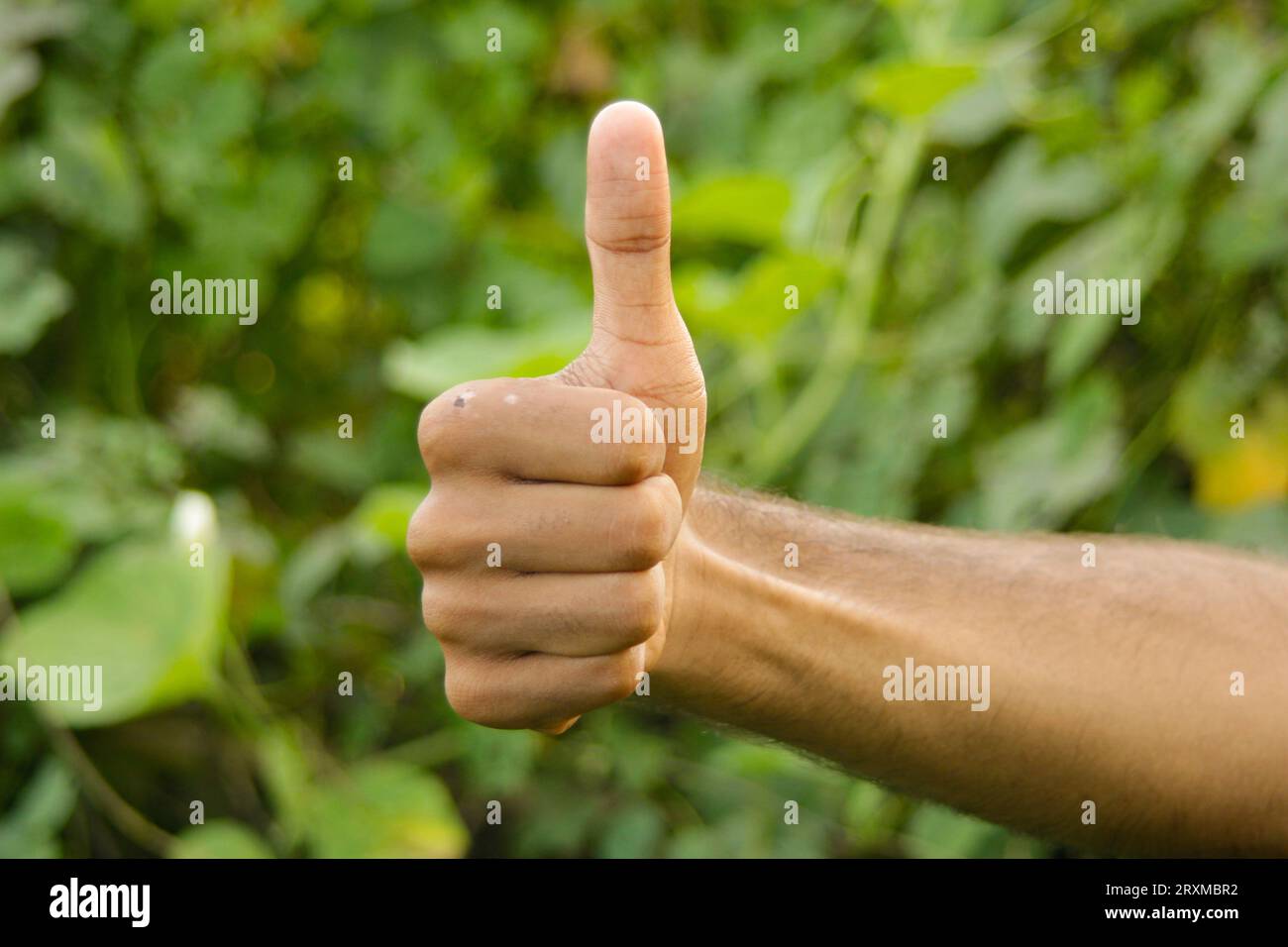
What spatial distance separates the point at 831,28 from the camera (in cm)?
150

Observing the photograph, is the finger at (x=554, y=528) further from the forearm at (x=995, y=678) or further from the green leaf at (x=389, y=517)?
the green leaf at (x=389, y=517)

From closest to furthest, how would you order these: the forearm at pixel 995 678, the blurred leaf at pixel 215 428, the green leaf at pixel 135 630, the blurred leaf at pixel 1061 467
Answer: the forearm at pixel 995 678
the blurred leaf at pixel 1061 467
the green leaf at pixel 135 630
the blurred leaf at pixel 215 428

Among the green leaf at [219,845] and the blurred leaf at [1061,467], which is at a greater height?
the blurred leaf at [1061,467]

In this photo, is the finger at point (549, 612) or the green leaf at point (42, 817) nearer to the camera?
the finger at point (549, 612)

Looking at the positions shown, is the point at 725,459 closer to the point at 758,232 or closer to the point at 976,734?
the point at 758,232

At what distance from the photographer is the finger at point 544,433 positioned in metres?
0.64

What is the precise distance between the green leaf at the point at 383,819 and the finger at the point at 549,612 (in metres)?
0.72

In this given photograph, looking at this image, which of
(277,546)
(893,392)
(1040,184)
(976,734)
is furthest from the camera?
(277,546)

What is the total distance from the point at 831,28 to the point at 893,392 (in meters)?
0.45

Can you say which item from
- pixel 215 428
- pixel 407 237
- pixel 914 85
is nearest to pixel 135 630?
pixel 215 428

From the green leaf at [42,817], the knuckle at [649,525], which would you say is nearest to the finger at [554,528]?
the knuckle at [649,525]

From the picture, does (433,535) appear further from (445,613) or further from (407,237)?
(407,237)

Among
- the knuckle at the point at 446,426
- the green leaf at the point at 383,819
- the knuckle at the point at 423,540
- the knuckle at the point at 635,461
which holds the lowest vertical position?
the green leaf at the point at 383,819

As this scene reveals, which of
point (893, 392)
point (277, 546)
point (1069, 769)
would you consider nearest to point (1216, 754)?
point (1069, 769)
